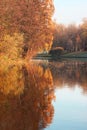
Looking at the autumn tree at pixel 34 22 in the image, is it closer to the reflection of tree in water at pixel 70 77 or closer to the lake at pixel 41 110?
the reflection of tree in water at pixel 70 77

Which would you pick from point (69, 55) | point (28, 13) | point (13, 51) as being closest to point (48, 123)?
point (13, 51)

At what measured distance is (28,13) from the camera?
5453cm

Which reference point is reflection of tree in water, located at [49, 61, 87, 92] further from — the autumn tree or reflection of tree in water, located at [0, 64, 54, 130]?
the autumn tree

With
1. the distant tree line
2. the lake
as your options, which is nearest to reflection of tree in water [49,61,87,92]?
the lake

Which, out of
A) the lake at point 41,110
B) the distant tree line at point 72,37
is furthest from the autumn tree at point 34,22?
the distant tree line at point 72,37

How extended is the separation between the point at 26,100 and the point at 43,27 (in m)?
40.5

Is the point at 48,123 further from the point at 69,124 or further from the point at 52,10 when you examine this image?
the point at 52,10

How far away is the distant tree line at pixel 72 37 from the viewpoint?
11344 centimetres

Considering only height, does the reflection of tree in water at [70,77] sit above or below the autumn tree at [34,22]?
below

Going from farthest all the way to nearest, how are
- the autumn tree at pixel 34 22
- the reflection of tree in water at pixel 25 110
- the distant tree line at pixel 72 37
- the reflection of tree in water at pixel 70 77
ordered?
Answer: the distant tree line at pixel 72 37, the autumn tree at pixel 34 22, the reflection of tree in water at pixel 70 77, the reflection of tree in water at pixel 25 110

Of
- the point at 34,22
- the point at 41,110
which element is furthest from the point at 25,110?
the point at 34,22

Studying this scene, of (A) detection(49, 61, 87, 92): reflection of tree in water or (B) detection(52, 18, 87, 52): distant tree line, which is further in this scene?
(B) detection(52, 18, 87, 52): distant tree line

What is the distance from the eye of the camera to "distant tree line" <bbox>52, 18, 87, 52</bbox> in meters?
113

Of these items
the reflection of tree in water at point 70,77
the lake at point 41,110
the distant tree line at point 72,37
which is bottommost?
the reflection of tree in water at point 70,77
